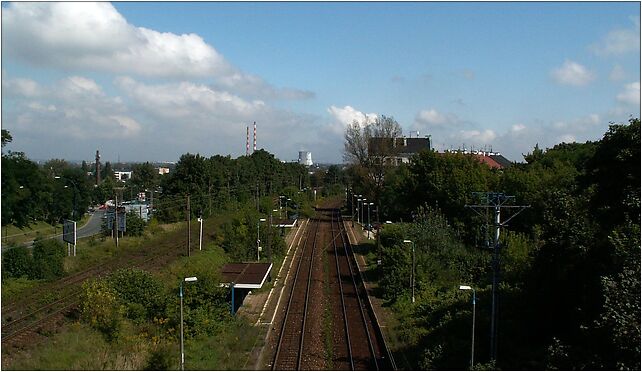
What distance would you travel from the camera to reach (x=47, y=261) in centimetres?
2709

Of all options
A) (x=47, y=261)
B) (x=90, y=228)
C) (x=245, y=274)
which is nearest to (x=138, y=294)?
(x=245, y=274)

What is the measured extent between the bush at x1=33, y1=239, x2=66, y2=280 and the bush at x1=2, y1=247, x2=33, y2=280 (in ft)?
1.09

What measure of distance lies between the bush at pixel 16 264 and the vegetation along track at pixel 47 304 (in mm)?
1851

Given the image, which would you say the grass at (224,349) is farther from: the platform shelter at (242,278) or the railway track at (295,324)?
the platform shelter at (242,278)

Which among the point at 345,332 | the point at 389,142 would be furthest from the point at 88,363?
the point at 389,142

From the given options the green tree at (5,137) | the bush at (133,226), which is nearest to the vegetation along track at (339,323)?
the green tree at (5,137)

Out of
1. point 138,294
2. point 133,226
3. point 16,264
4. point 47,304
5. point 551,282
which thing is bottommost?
point 47,304

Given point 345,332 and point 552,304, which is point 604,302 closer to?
point 552,304

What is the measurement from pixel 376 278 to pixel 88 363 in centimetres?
2000

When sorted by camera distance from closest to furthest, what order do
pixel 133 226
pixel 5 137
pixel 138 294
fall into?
1. pixel 5 137
2. pixel 138 294
3. pixel 133 226

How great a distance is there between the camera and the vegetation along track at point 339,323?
18.3 meters

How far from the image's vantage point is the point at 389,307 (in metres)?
26.2

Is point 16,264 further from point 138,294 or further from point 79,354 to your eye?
point 79,354

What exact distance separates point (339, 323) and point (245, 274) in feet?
21.0
